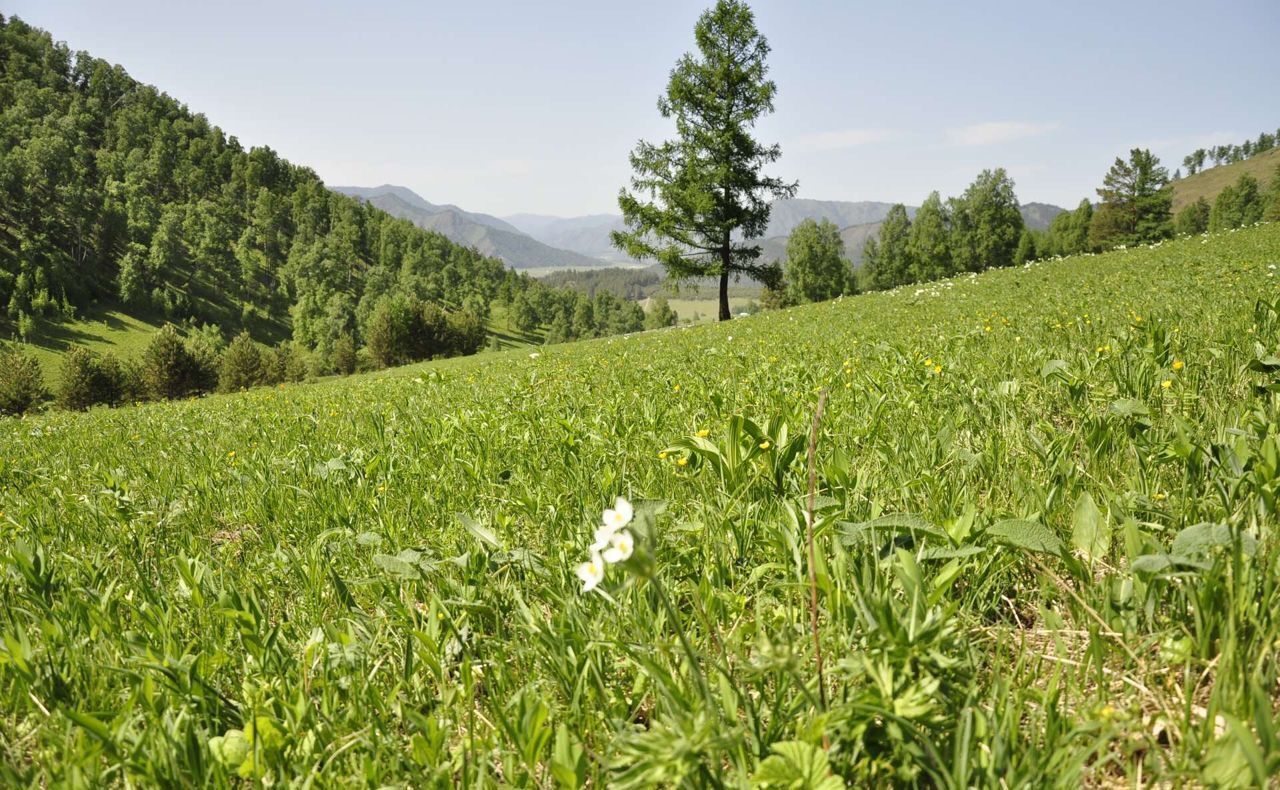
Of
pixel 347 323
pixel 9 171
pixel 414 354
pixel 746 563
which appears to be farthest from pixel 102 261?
pixel 746 563

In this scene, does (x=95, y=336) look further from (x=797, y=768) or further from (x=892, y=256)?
(x=797, y=768)

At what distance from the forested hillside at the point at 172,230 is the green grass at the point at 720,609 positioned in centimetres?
13682

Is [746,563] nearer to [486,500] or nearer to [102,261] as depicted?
[486,500]

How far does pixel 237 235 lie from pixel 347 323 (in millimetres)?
66142

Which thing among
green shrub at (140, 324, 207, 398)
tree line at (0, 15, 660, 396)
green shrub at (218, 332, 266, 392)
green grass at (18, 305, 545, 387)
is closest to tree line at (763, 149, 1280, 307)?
green grass at (18, 305, 545, 387)

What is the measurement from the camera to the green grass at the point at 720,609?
1260 mm

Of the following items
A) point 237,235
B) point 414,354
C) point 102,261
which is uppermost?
point 237,235

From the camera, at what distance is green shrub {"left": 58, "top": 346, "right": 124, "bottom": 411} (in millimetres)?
68312

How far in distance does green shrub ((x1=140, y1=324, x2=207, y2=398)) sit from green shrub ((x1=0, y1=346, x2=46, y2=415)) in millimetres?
12370

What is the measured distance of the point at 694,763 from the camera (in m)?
1.14

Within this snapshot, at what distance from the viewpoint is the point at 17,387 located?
61.2 meters

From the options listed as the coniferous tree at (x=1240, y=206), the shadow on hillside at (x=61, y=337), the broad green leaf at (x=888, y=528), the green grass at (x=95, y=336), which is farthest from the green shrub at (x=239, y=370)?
the coniferous tree at (x=1240, y=206)

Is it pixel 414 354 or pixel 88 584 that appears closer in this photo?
pixel 88 584

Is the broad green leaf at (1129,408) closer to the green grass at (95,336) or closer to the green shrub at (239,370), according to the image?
the green shrub at (239,370)
